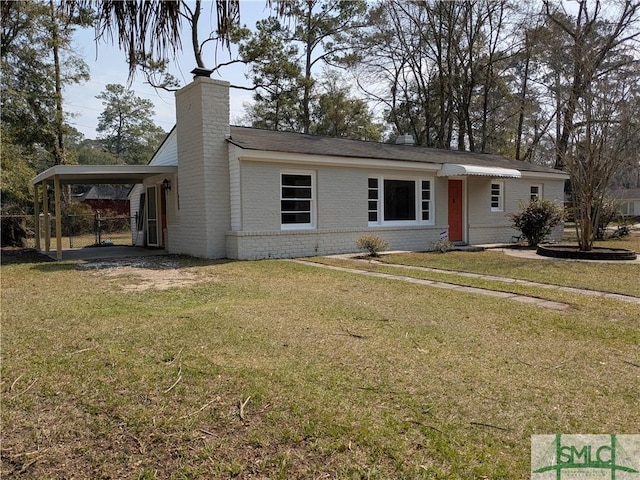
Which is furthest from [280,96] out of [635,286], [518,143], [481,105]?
[635,286]

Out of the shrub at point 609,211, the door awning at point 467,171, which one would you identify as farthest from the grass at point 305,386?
the shrub at point 609,211

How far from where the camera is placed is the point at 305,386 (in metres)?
3.27

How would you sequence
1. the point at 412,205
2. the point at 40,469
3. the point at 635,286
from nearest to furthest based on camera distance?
the point at 40,469
the point at 635,286
the point at 412,205

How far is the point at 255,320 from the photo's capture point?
5.21 meters

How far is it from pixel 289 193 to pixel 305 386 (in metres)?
9.45

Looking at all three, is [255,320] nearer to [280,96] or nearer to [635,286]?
[635,286]

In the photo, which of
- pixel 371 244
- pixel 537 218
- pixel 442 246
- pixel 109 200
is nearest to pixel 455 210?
pixel 537 218

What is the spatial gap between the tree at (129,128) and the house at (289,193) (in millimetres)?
41272

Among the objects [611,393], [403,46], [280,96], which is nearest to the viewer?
[611,393]

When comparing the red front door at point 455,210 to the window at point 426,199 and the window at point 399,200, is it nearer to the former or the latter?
the window at point 426,199

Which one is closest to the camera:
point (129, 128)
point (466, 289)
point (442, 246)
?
point (466, 289)

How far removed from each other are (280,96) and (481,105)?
47.6 ft

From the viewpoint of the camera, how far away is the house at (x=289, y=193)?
1174 cm

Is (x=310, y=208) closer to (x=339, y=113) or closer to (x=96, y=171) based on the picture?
(x=96, y=171)
